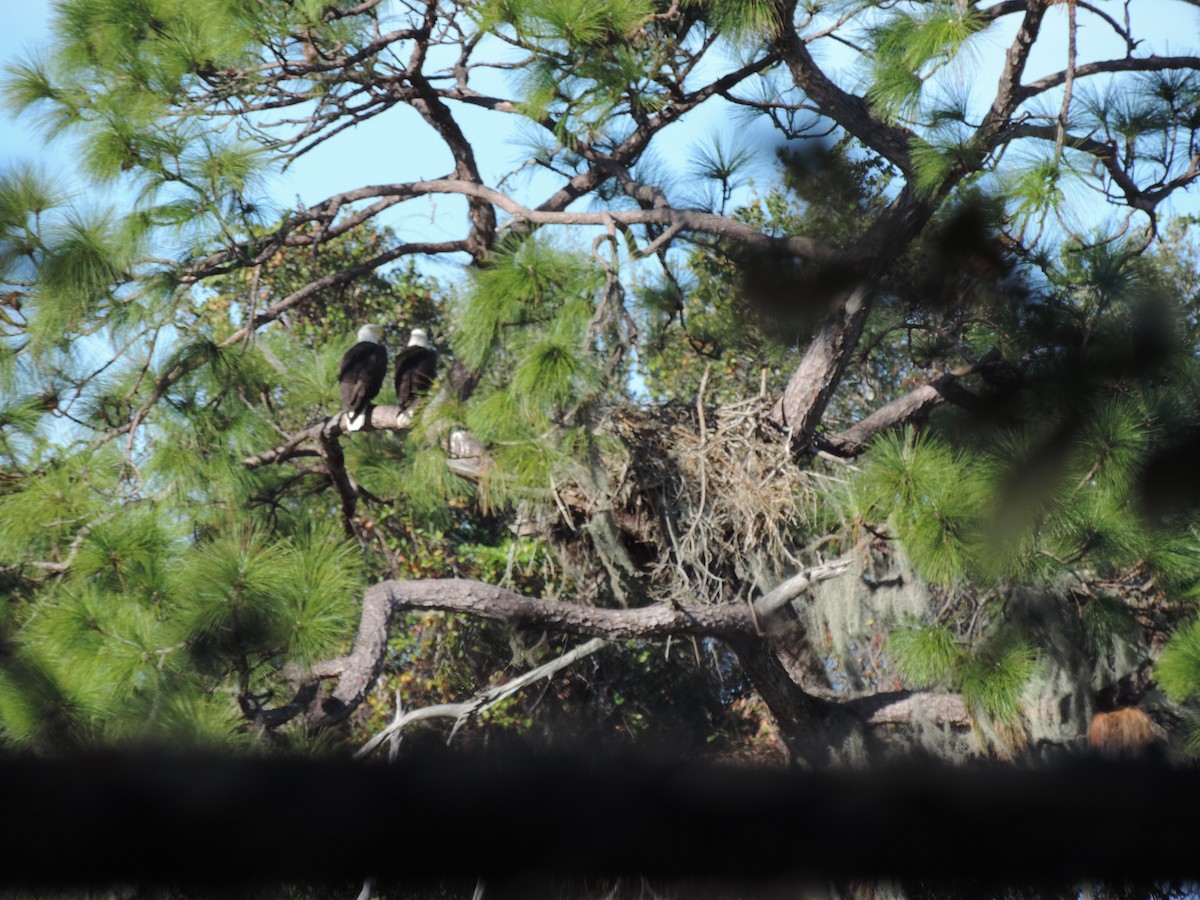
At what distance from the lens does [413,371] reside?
3.86m

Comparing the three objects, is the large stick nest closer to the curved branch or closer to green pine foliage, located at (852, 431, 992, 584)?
green pine foliage, located at (852, 431, 992, 584)

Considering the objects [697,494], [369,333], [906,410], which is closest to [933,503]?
[697,494]

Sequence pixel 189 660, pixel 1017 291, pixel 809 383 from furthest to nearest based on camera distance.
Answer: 1. pixel 809 383
2. pixel 1017 291
3. pixel 189 660

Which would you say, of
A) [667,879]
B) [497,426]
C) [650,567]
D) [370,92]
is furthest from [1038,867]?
[370,92]

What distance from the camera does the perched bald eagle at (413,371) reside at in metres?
3.81

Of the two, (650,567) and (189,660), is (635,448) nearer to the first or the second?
(650,567)

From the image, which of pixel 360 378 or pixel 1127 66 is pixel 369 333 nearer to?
pixel 360 378

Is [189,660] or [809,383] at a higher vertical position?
[809,383]

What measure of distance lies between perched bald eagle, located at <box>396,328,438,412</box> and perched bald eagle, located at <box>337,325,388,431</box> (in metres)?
0.11

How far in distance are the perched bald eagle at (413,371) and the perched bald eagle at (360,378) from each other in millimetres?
114

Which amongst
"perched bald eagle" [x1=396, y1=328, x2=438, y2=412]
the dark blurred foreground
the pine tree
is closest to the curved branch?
the pine tree

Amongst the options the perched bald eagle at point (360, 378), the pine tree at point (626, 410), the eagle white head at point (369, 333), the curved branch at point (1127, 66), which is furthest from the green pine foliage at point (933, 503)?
the eagle white head at point (369, 333)

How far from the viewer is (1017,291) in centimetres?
312

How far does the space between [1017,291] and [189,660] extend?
227 cm
